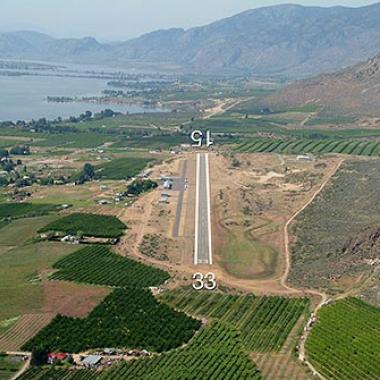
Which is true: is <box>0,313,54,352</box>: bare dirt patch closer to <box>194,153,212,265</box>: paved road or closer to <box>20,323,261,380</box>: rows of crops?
<box>20,323,261,380</box>: rows of crops

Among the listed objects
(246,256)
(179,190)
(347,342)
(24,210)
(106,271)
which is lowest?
(24,210)

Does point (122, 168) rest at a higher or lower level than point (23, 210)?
lower

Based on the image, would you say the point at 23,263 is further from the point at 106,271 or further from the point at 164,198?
the point at 164,198

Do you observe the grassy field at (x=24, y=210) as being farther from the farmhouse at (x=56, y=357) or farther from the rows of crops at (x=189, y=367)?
the rows of crops at (x=189, y=367)

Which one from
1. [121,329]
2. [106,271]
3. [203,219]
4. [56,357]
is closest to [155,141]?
[203,219]

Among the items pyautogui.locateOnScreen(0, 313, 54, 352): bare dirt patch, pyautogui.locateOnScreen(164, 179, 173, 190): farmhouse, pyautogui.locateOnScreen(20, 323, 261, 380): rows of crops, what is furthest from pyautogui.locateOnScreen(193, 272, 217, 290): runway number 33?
pyautogui.locateOnScreen(164, 179, 173, 190): farmhouse

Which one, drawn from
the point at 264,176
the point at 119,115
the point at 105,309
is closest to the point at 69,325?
the point at 105,309
